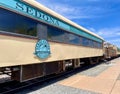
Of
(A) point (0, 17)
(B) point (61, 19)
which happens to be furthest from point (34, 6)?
(B) point (61, 19)

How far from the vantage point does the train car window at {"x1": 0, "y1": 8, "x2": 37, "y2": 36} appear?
4998 mm

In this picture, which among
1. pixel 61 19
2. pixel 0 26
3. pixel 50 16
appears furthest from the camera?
pixel 61 19

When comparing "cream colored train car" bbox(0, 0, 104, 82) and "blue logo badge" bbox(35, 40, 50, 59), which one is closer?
"cream colored train car" bbox(0, 0, 104, 82)

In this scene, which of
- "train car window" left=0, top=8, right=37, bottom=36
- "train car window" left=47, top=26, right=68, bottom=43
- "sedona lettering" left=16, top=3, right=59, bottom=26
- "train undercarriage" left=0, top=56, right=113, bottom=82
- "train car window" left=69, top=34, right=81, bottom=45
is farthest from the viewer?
"train car window" left=69, top=34, right=81, bottom=45

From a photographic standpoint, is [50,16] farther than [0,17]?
Yes

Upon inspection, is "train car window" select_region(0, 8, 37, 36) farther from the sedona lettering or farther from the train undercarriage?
the train undercarriage

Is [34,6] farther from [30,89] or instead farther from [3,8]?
[30,89]

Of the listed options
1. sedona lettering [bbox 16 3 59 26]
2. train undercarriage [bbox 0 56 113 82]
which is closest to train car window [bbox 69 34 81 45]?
train undercarriage [bbox 0 56 113 82]

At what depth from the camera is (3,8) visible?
16.1 feet

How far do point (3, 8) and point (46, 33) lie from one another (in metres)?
2.36

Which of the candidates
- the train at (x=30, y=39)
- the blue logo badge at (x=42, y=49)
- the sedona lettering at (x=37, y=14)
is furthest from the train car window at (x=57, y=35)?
the blue logo badge at (x=42, y=49)

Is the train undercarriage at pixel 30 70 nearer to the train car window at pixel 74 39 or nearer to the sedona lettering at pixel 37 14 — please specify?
the train car window at pixel 74 39

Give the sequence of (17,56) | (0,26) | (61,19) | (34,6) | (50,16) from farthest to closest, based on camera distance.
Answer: (61,19), (50,16), (34,6), (17,56), (0,26)

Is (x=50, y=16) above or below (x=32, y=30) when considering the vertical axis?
above
